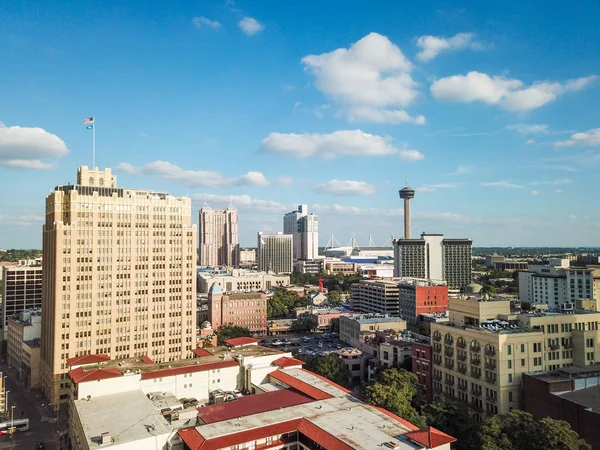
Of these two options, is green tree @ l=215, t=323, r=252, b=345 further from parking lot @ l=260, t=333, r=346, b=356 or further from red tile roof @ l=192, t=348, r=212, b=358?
red tile roof @ l=192, t=348, r=212, b=358

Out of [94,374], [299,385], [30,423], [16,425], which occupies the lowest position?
[30,423]

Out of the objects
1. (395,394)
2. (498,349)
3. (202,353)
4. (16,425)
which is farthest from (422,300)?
(16,425)

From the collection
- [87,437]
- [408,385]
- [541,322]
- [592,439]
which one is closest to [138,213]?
[87,437]

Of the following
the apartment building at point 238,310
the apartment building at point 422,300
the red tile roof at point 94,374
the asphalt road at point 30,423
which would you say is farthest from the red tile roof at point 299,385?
the apartment building at point 422,300

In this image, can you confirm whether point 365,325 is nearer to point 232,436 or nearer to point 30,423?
point 232,436

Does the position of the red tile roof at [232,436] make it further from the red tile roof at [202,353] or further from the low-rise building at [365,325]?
the low-rise building at [365,325]

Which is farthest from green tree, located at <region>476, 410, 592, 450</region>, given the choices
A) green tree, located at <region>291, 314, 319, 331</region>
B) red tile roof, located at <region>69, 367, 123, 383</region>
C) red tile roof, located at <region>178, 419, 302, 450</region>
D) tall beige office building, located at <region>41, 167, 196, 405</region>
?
green tree, located at <region>291, 314, 319, 331</region>

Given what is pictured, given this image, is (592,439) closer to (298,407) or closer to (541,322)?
(541,322)
